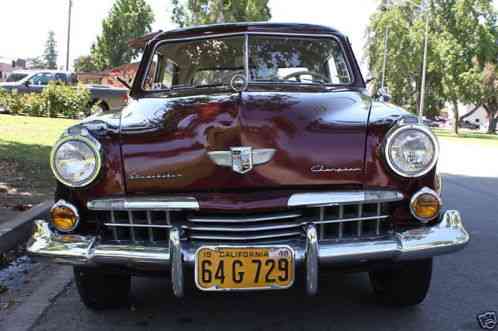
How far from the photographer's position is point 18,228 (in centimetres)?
470

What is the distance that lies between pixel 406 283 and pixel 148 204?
1.42 m

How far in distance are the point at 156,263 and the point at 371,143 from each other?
1.10 meters

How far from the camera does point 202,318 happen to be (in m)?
3.20

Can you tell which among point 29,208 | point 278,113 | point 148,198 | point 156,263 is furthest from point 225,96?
point 29,208

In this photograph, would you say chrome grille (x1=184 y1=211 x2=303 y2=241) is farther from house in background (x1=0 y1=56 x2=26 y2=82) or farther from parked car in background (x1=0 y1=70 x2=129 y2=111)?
house in background (x1=0 y1=56 x2=26 y2=82)

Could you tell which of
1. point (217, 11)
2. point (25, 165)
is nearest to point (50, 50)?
point (217, 11)

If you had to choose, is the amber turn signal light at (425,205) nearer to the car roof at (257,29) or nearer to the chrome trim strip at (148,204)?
the chrome trim strip at (148,204)

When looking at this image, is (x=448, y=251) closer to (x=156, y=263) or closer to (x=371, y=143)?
(x=371, y=143)

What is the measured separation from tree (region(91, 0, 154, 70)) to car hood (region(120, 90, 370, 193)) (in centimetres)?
5964

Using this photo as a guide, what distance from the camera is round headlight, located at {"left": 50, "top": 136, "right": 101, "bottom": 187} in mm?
2807

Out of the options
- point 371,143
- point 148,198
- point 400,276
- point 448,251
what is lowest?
point 400,276

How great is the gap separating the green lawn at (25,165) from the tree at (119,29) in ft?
165

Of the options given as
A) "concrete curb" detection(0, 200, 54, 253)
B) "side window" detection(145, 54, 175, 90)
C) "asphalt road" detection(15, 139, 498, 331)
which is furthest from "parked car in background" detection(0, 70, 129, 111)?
"asphalt road" detection(15, 139, 498, 331)

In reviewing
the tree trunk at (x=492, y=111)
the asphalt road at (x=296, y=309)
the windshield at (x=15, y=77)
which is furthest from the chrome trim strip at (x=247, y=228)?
the tree trunk at (x=492, y=111)
